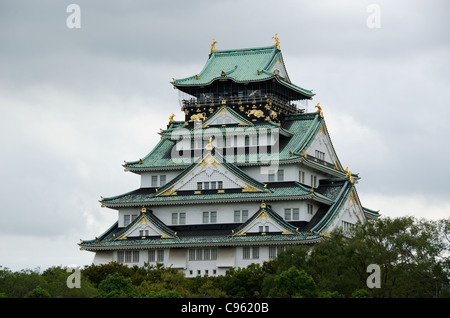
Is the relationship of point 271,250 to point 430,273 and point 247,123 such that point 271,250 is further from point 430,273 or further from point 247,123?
point 430,273

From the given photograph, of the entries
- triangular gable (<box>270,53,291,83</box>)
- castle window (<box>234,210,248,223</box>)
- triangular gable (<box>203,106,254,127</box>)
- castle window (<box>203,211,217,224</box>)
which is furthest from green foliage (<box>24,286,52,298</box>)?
triangular gable (<box>270,53,291,83</box>)

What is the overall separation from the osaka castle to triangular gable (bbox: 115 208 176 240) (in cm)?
9

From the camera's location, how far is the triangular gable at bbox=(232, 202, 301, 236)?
87750 millimetres

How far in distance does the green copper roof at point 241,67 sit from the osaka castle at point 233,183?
14 centimetres

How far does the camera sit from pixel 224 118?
9588 centimetres

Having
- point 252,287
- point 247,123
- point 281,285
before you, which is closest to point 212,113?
point 247,123

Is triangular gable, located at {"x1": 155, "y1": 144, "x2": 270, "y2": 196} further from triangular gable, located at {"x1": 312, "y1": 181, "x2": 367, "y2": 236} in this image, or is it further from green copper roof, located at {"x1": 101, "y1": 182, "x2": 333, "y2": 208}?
triangular gable, located at {"x1": 312, "y1": 181, "x2": 367, "y2": 236}

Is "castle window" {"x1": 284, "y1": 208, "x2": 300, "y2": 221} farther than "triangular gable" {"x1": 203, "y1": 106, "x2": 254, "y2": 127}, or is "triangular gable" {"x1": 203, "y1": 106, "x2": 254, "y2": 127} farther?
"triangular gable" {"x1": 203, "y1": 106, "x2": 254, "y2": 127}

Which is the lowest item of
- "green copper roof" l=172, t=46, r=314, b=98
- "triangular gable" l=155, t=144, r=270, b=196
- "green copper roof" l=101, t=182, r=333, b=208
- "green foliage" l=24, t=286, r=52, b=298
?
"green foliage" l=24, t=286, r=52, b=298

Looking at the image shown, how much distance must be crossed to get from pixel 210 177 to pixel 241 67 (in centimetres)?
1267

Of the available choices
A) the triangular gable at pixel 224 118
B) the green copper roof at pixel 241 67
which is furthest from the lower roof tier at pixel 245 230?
the green copper roof at pixel 241 67

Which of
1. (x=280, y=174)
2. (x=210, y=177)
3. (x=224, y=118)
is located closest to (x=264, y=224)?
(x=280, y=174)

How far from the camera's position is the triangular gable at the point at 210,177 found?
91.2m

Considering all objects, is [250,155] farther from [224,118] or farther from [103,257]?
[103,257]
